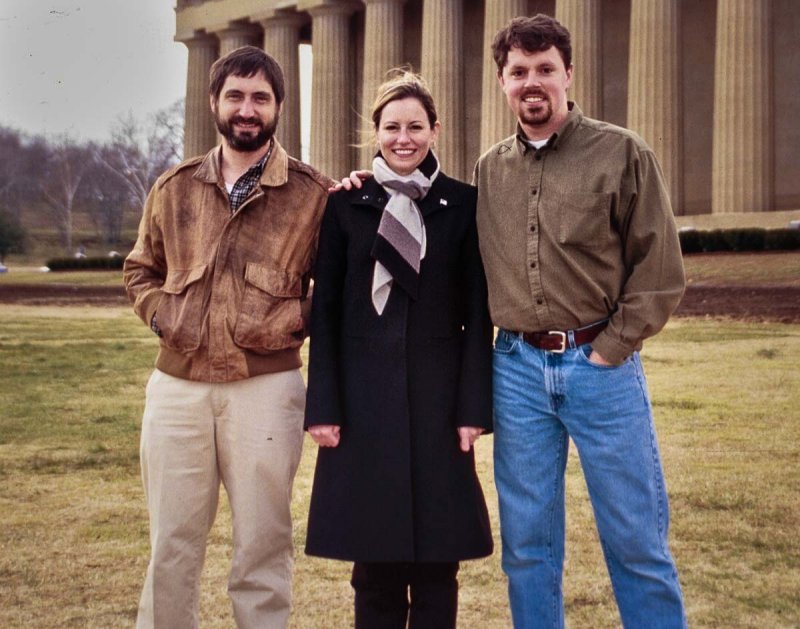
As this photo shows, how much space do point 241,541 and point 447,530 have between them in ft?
5.21

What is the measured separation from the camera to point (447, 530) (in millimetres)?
6996

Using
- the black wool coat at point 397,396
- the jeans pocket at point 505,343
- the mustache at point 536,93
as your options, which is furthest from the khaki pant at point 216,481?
the mustache at point 536,93

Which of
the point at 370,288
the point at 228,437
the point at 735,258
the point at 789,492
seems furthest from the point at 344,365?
the point at 735,258

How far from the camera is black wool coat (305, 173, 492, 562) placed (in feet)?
22.8

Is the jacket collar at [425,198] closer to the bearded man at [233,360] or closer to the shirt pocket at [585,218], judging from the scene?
the bearded man at [233,360]

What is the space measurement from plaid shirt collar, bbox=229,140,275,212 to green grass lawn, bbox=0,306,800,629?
13.7 feet

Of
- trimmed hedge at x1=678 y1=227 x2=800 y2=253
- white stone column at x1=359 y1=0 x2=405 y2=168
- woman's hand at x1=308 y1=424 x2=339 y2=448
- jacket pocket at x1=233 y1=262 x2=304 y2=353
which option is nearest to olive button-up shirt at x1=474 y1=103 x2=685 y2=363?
woman's hand at x1=308 y1=424 x2=339 y2=448

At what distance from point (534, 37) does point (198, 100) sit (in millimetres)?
62199

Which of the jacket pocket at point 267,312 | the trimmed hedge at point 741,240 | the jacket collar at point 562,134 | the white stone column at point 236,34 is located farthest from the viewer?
the white stone column at point 236,34

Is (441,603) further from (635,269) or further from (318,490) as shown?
(635,269)

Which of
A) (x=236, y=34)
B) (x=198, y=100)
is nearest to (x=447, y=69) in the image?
(x=236, y=34)

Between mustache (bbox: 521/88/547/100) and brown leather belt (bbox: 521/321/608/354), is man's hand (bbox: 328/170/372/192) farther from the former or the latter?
brown leather belt (bbox: 521/321/608/354)

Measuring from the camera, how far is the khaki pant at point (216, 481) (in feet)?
24.3

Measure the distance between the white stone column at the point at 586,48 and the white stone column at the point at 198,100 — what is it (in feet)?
89.7
